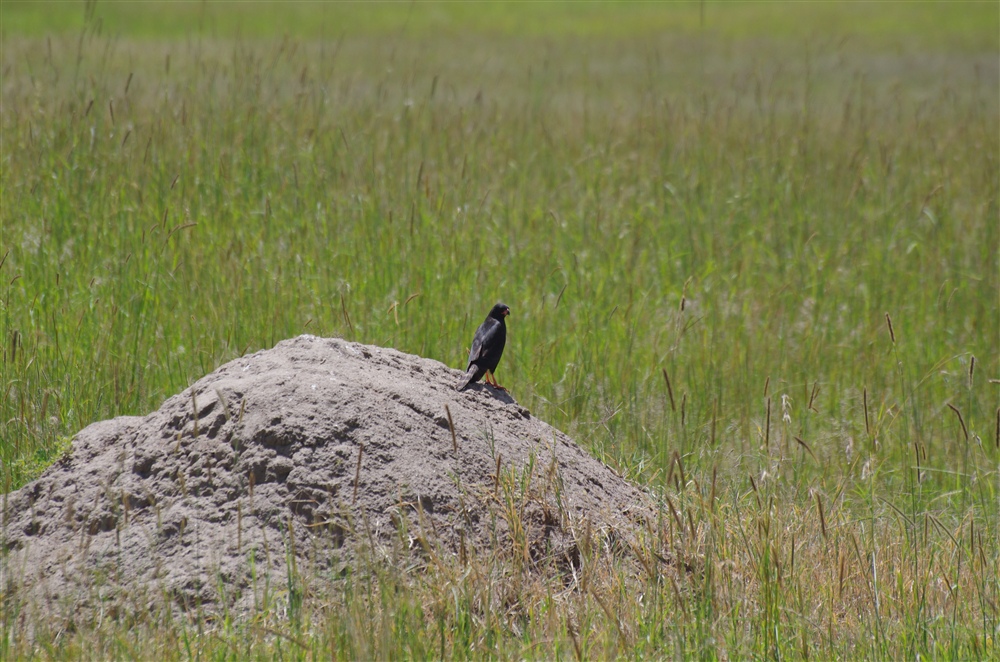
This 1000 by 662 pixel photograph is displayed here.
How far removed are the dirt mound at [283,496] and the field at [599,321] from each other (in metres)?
0.16

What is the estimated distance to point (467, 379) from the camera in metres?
3.78

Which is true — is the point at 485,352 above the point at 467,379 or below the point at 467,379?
above

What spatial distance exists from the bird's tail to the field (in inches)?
25.1

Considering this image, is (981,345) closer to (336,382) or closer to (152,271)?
(336,382)

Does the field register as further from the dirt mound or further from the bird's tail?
the bird's tail

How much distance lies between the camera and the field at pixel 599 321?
2.79 metres

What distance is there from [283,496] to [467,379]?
100cm

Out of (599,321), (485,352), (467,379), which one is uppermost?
(485,352)

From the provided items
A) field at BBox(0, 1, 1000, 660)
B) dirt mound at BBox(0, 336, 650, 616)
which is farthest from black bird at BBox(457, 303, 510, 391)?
field at BBox(0, 1, 1000, 660)

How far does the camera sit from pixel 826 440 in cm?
461

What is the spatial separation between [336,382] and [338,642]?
1.03 m

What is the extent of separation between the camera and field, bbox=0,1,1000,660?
9.17 feet

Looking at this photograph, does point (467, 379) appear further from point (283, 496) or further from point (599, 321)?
point (599, 321)

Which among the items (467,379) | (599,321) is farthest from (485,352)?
(599,321)
